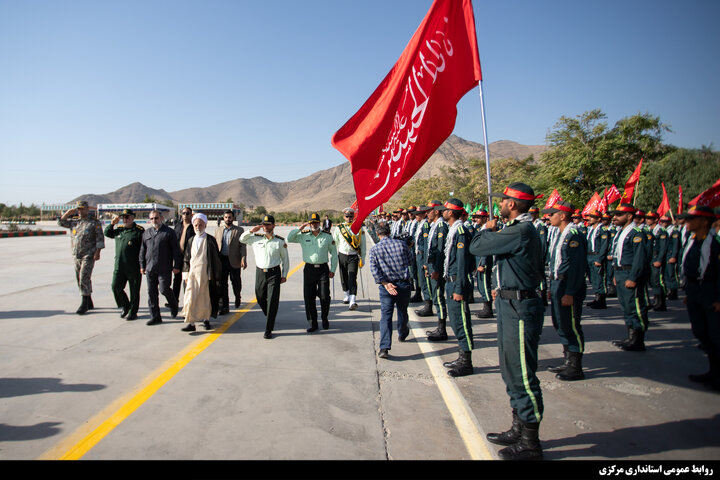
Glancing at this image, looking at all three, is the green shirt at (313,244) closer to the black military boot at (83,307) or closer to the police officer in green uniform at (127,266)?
the police officer in green uniform at (127,266)

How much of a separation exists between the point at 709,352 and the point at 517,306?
3.02 m

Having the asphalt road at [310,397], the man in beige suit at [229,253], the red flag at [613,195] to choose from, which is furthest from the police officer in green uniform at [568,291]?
the red flag at [613,195]

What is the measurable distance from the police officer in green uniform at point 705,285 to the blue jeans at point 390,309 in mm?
3496

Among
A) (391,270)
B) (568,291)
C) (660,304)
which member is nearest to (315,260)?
(391,270)

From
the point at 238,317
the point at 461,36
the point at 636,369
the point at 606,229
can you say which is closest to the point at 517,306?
the point at 636,369

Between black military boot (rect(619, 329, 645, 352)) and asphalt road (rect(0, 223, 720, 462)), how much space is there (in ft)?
0.47

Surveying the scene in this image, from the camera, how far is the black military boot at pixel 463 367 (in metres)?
4.58

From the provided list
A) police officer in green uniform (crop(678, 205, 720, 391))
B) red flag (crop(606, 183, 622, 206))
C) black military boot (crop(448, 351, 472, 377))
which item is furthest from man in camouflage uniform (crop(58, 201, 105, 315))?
red flag (crop(606, 183, 622, 206))

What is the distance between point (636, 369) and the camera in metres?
4.84

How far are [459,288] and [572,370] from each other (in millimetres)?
1614

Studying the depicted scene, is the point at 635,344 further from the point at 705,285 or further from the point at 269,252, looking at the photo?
the point at 269,252

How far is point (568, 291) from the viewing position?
4930mm

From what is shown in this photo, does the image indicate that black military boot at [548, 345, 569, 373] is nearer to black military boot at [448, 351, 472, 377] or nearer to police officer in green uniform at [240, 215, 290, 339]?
black military boot at [448, 351, 472, 377]
